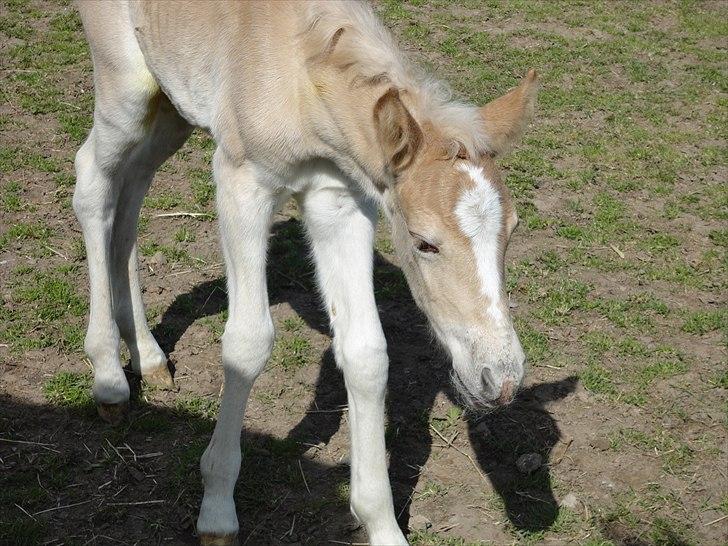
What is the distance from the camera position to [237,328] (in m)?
3.61

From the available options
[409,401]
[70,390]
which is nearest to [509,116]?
[409,401]

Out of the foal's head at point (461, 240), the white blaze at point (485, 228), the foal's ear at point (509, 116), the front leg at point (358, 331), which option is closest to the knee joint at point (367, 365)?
the front leg at point (358, 331)

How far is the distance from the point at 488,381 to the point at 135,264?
7.87ft

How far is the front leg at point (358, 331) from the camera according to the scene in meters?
3.59

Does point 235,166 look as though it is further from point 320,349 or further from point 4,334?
point 4,334

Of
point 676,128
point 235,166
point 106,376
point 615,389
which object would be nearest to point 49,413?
point 106,376

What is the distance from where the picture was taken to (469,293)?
2.99 m

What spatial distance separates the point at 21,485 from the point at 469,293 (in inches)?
88.9

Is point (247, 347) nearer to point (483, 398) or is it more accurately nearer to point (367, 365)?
point (367, 365)

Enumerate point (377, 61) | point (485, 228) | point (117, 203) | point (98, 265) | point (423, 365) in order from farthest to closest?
point (423, 365)
point (117, 203)
point (98, 265)
point (377, 61)
point (485, 228)

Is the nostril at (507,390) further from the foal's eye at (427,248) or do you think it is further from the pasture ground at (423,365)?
the pasture ground at (423,365)

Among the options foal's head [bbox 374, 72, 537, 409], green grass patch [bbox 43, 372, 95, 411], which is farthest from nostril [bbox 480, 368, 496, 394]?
green grass patch [bbox 43, 372, 95, 411]

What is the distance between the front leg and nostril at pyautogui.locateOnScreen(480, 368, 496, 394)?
0.70 meters

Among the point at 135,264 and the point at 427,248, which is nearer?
the point at 427,248
